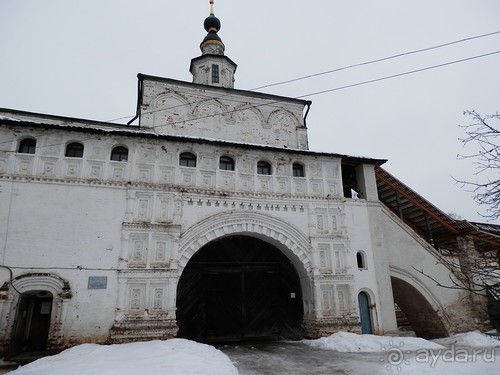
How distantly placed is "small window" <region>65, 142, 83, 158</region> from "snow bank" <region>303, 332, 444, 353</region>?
883cm

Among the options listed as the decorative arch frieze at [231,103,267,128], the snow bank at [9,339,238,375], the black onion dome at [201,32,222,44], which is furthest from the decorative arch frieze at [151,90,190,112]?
the snow bank at [9,339,238,375]

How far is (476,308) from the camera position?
40.4ft

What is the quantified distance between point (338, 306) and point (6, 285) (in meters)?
9.27

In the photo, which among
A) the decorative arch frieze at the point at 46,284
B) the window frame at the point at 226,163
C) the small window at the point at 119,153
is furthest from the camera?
the window frame at the point at 226,163

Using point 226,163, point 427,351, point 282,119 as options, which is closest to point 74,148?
point 226,163

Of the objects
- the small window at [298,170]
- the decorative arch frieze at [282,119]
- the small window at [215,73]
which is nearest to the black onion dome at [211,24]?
the small window at [215,73]

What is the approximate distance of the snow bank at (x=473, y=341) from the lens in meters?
10.0

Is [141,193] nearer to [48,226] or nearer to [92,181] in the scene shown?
[92,181]

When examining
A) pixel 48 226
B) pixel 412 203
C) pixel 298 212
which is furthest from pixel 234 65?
pixel 48 226

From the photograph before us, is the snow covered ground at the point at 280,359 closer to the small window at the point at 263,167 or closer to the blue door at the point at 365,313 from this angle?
the blue door at the point at 365,313

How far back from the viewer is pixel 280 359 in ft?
26.0

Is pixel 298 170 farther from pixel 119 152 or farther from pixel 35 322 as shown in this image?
pixel 35 322

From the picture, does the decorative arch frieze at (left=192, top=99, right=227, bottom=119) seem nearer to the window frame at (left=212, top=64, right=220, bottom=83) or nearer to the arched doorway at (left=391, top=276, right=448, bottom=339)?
the window frame at (left=212, top=64, right=220, bottom=83)

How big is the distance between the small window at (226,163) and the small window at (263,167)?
0.94 meters
